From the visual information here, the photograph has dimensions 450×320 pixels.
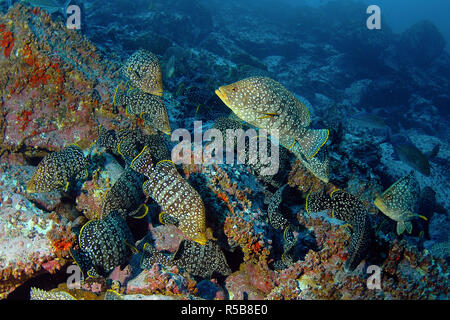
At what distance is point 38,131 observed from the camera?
4.54m

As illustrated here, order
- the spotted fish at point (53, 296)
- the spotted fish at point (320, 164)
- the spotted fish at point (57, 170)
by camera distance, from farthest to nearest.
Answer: the spotted fish at point (320, 164) < the spotted fish at point (57, 170) < the spotted fish at point (53, 296)

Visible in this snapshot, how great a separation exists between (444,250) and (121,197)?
6.38 m

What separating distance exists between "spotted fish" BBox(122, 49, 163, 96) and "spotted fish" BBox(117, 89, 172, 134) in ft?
0.55

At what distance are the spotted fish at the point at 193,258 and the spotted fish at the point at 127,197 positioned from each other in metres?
0.55

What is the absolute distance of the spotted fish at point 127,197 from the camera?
11.2 ft

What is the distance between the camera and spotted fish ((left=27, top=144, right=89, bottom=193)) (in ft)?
11.2

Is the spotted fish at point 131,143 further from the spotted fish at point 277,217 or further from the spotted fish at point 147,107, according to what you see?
the spotted fish at point 277,217

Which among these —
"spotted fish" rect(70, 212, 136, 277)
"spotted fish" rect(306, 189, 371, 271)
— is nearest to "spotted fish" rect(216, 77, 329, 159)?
"spotted fish" rect(306, 189, 371, 271)

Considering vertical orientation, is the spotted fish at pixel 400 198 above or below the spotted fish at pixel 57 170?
below

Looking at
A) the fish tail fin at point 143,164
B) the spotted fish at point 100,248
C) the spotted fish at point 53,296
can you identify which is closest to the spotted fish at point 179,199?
the fish tail fin at point 143,164

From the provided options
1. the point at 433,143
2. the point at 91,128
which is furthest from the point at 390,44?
the point at 91,128

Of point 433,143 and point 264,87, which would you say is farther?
point 433,143

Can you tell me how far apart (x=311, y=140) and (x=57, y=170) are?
142 inches
